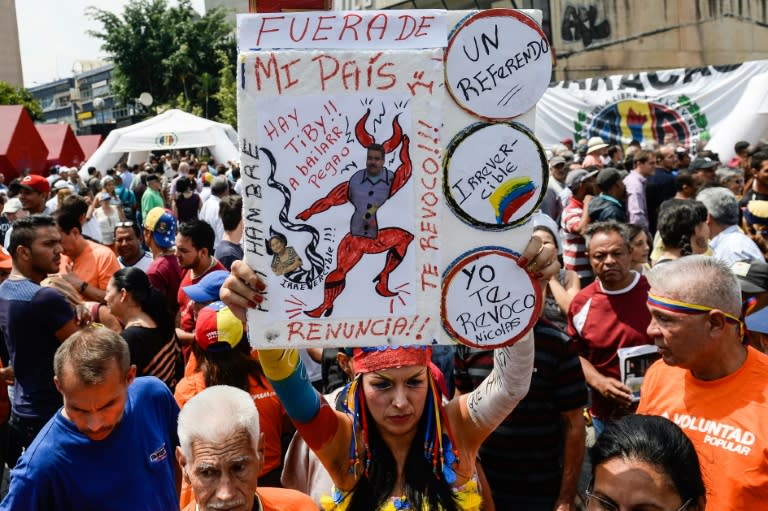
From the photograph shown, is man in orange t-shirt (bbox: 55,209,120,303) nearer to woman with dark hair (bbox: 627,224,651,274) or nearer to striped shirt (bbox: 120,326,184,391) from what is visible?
striped shirt (bbox: 120,326,184,391)

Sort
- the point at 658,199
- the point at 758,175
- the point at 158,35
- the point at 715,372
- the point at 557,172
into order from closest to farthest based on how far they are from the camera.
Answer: the point at 715,372, the point at 758,175, the point at 658,199, the point at 557,172, the point at 158,35

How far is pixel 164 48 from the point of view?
1737 inches

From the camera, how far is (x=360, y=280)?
203 centimetres

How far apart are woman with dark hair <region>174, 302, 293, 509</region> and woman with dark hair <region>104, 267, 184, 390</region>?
25.1 inches

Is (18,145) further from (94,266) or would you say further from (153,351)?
(153,351)

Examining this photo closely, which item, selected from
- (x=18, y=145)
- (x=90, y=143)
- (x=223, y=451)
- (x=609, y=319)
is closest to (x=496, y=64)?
(x=223, y=451)

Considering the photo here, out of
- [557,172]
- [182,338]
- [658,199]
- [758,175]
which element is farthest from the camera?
[557,172]

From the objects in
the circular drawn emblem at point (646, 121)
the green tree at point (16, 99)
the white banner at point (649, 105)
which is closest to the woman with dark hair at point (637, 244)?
the white banner at point (649, 105)

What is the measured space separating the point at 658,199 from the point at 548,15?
1688cm

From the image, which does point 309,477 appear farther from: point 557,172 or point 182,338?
point 557,172

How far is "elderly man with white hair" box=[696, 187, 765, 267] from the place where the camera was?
Answer: 5.09 metres

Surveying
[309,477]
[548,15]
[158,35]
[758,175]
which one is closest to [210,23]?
[158,35]

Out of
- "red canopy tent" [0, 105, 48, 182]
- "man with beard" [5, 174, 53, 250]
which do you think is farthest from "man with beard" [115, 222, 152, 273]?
"red canopy tent" [0, 105, 48, 182]

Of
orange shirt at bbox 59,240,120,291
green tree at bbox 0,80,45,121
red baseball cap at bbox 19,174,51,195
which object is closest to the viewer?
orange shirt at bbox 59,240,120,291
